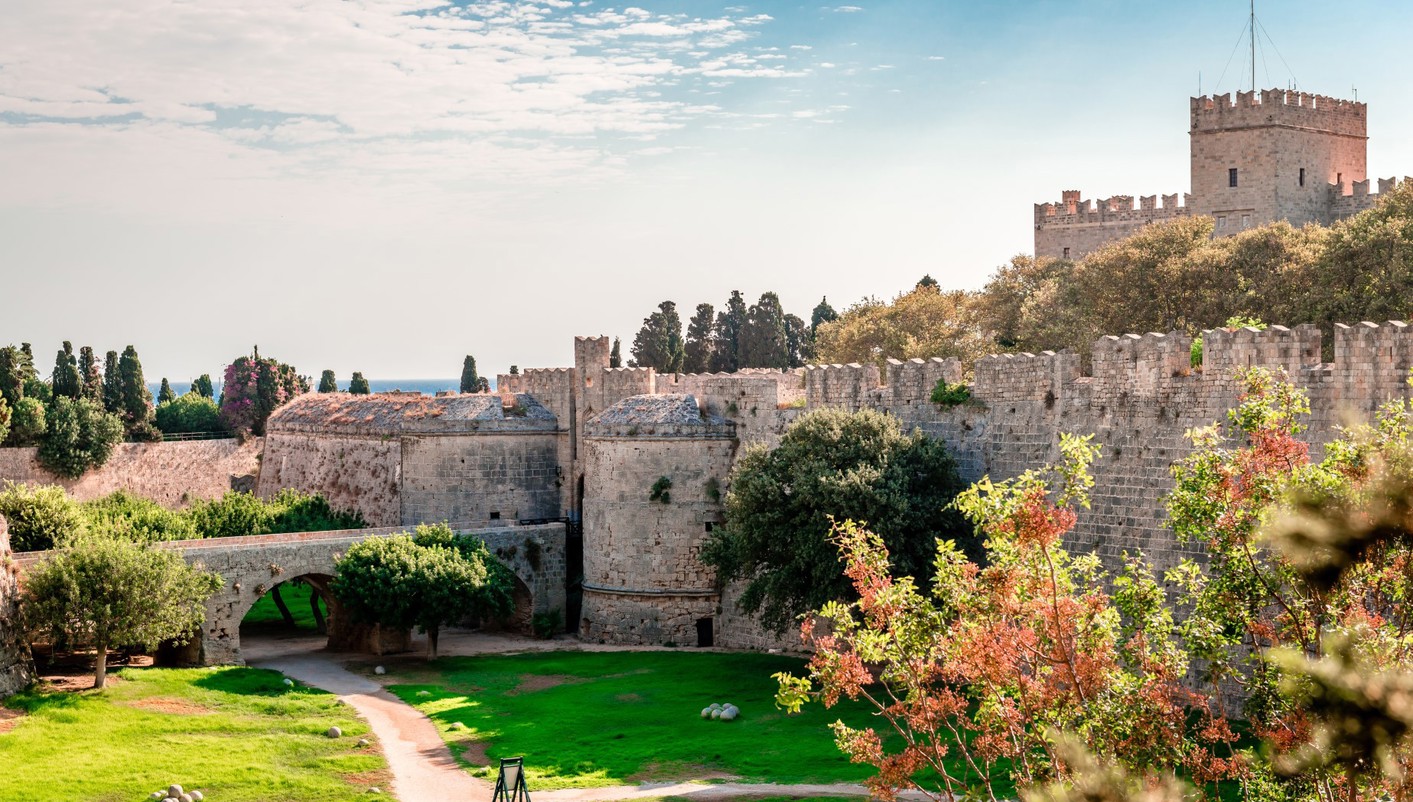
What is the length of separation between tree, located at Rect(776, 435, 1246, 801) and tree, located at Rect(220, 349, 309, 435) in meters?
50.5

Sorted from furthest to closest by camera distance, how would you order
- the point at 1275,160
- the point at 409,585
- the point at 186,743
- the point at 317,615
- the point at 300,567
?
1. the point at 1275,160
2. the point at 317,615
3. the point at 300,567
4. the point at 409,585
5. the point at 186,743

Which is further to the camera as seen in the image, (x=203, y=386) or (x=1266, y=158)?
A: (x=203, y=386)

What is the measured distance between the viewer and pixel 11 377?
5681cm

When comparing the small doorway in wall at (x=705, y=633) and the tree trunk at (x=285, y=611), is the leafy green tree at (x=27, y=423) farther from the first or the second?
the small doorway in wall at (x=705, y=633)

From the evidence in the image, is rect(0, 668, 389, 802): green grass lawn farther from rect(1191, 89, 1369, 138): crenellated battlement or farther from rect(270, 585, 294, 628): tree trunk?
rect(1191, 89, 1369, 138): crenellated battlement

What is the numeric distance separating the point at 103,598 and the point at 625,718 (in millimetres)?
10325

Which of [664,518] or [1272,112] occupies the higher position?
[1272,112]

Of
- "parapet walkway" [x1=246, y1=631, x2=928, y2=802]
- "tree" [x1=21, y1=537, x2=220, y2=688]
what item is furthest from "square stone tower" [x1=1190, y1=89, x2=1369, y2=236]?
"tree" [x1=21, y1=537, x2=220, y2=688]

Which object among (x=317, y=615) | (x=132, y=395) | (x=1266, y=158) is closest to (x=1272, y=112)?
(x=1266, y=158)

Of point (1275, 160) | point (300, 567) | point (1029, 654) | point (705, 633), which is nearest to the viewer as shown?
point (1029, 654)

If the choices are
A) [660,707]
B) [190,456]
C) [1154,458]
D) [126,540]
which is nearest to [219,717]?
[126,540]

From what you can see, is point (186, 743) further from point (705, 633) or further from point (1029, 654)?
point (1029, 654)

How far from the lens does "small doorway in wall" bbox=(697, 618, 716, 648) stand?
35125 millimetres

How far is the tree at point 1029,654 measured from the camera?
474 inches
